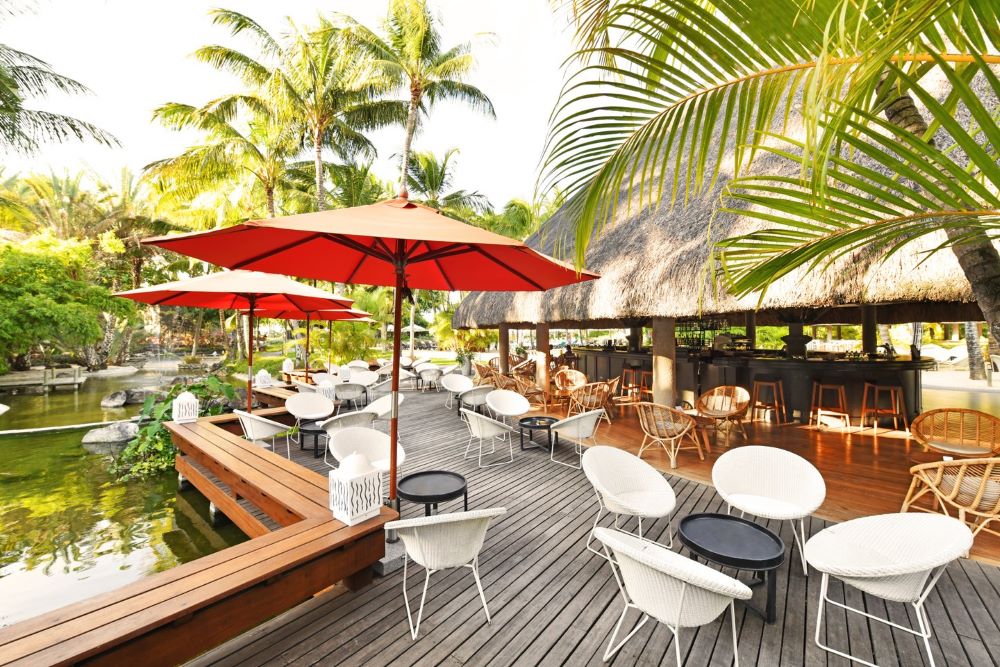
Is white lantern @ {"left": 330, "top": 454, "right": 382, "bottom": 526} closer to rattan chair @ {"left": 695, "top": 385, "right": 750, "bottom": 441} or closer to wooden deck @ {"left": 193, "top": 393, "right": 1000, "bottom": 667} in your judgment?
wooden deck @ {"left": 193, "top": 393, "right": 1000, "bottom": 667}

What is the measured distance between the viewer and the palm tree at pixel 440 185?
1912 cm

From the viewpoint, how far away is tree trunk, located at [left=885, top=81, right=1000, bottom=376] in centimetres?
169

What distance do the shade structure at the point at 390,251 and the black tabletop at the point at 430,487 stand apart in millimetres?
184

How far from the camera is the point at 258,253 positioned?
3385 mm

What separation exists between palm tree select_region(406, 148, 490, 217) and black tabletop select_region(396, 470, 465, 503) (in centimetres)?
1662

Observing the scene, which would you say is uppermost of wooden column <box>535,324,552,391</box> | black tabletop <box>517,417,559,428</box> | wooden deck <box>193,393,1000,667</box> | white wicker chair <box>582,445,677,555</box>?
wooden column <box>535,324,552,391</box>

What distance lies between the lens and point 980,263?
171cm

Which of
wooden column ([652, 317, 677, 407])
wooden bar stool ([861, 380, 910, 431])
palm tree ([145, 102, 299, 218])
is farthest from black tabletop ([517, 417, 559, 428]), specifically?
palm tree ([145, 102, 299, 218])

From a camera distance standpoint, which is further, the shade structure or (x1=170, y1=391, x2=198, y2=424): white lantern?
(x1=170, y1=391, x2=198, y2=424): white lantern

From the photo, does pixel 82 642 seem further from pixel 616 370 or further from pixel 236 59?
pixel 236 59

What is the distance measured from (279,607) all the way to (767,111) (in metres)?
3.64

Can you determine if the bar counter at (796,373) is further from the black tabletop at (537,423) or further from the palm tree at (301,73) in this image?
the palm tree at (301,73)

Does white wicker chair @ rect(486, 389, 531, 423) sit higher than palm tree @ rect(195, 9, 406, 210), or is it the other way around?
palm tree @ rect(195, 9, 406, 210)

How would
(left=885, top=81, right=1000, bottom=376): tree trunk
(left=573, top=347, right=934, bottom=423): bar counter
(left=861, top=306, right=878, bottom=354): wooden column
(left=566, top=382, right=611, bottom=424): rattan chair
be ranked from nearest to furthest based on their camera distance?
1. (left=885, top=81, right=1000, bottom=376): tree trunk
2. (left=573, top=347, right=934, bottom=423): bar counter
3. (left=566, top=382, right=611, bottom=424): rattan chair
4. (left=861, top=306, right=878, bottom=354): wooden column
